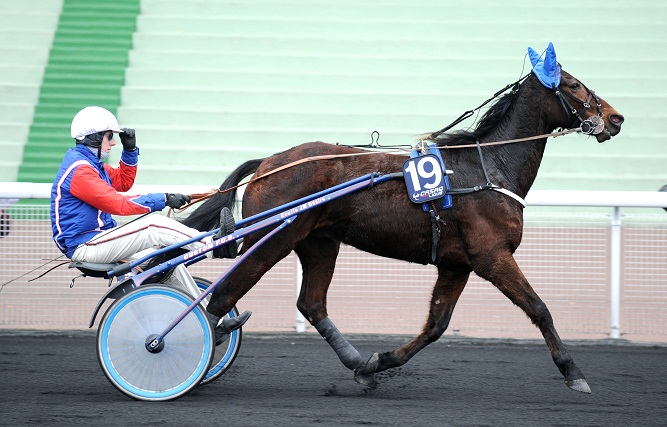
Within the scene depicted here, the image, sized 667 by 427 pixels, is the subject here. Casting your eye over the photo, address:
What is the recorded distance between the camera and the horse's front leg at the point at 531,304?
475cm

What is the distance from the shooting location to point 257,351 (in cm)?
623

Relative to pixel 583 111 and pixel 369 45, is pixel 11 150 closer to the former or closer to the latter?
pixel 369 45

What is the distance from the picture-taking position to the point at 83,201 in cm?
467

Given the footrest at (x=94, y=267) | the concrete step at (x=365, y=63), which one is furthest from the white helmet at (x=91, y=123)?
the concrete step at (x=365, y=63)

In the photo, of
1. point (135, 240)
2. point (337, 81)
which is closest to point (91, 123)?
point (135, 240)

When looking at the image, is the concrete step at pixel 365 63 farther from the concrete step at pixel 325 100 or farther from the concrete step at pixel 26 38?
the concrete step at pixel 26 38

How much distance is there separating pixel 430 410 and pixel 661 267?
109 inches

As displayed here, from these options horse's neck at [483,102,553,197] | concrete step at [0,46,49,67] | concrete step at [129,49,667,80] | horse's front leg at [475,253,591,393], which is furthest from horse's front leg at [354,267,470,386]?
concrete step at [0,46,49,67]

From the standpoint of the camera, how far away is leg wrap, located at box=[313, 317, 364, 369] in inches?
198

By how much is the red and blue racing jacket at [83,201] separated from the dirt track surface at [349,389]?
82 cm

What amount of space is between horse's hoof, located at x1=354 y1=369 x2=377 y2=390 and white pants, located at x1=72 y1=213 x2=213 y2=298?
100cm

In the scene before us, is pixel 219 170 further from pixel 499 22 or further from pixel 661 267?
pixel 661 267

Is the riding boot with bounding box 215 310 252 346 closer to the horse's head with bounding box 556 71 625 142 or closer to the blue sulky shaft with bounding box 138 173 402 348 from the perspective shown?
the blue sulky shaft with bounding box 138 173 402 348

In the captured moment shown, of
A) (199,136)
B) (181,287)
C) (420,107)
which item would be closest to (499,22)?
(420,107)
